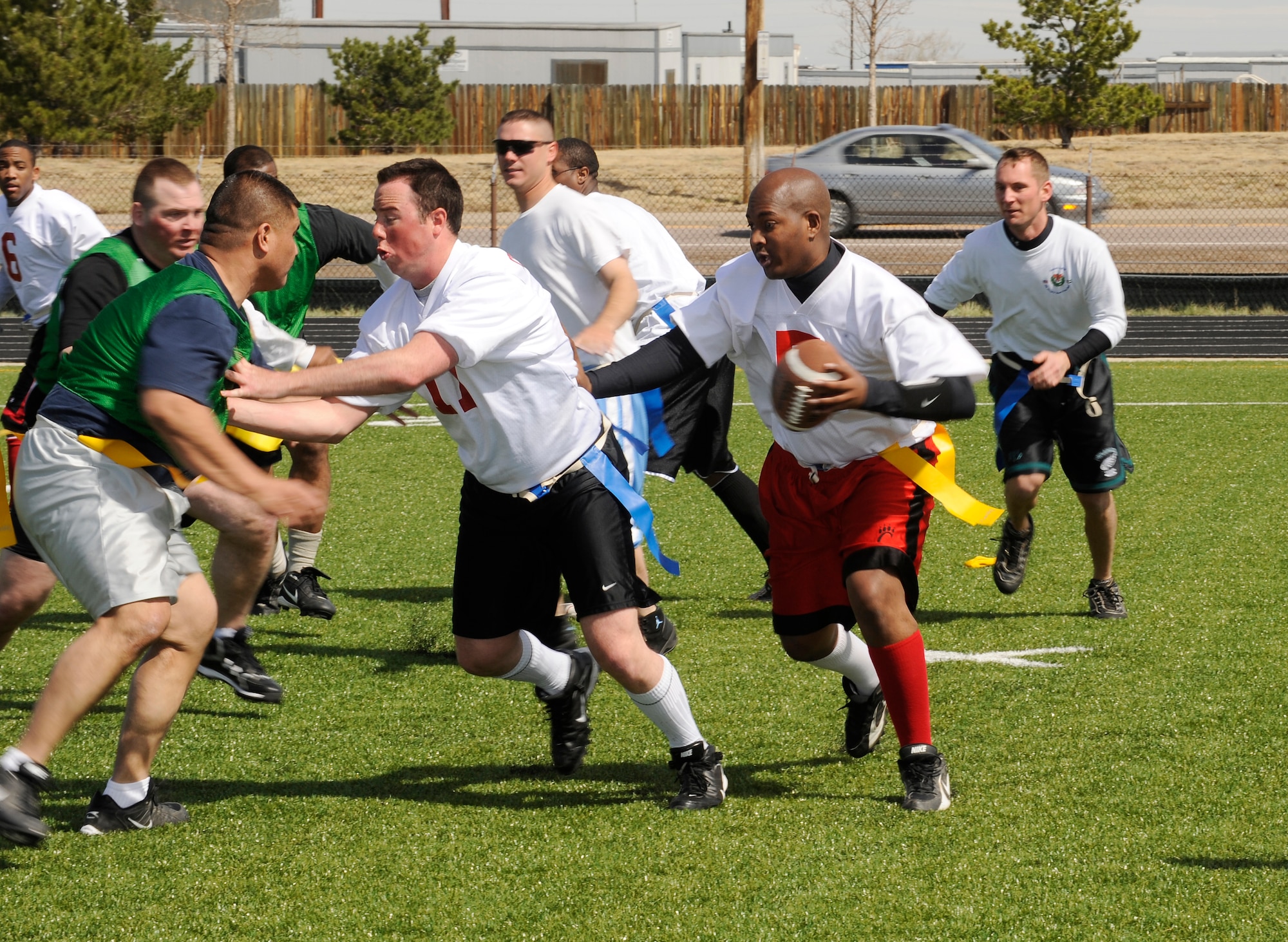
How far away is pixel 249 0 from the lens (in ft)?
116

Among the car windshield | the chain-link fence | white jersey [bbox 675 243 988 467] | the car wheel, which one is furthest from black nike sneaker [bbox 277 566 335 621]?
the car windshield

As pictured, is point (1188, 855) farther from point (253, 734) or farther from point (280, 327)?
point (280, 327)

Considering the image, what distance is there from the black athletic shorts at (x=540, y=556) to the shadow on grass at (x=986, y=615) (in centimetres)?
256

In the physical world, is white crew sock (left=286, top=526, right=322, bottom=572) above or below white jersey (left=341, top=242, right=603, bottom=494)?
below

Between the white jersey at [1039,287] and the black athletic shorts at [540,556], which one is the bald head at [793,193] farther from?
the white jersey at [1039,287]

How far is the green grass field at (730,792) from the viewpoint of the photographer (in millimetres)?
3705

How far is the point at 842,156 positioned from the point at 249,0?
61.6 ft

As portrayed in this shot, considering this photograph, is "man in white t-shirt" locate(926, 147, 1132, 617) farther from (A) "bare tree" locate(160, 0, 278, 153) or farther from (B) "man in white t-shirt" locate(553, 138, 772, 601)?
(A) "bare tree" locate(160, 0, 278, 153)

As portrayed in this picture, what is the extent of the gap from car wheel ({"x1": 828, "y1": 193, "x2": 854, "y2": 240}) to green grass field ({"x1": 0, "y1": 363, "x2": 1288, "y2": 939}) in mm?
15576

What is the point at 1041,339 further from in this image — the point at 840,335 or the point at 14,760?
the point at 14,760

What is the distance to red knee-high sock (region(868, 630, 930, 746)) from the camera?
170 inches

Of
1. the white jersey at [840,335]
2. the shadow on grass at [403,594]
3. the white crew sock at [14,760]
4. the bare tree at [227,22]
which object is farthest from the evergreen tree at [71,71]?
the white crew sock at [14,760]

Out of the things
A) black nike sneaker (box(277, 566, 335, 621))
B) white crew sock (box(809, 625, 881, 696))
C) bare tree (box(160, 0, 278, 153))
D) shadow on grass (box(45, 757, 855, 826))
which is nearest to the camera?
shadow on grass (box(45, 757, 855, 826))

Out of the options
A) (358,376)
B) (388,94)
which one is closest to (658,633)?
(358,376)
